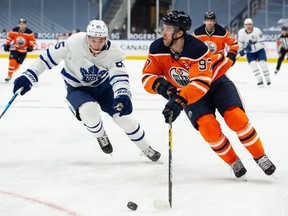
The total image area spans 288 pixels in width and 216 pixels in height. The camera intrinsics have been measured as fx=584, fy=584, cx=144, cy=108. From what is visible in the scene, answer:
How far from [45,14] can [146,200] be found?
1655 centimetres

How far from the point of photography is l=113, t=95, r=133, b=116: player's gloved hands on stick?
3328 millimetres

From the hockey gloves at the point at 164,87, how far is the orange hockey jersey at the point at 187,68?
4cm

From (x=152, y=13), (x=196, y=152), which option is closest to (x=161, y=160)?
(x=196, y=152)

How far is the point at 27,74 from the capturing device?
357 centimetres

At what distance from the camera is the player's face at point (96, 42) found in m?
3.55

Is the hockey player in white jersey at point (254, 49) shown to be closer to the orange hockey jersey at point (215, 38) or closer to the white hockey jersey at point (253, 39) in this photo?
the white hockey jersey at point (253, 39)

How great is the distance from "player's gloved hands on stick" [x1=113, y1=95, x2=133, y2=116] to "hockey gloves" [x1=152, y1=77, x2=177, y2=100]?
335mm

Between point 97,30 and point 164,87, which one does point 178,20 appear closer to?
point 164,87

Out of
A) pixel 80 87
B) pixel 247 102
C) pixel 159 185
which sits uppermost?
pixel 80 87

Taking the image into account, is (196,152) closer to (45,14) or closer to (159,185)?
(159,185)

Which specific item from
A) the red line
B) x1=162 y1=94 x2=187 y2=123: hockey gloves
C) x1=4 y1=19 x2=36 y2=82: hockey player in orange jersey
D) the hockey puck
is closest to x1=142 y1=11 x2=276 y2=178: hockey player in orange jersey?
x1=162 y1=94 x2=187 y2=123: hockey gloves

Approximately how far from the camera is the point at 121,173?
3.41 m

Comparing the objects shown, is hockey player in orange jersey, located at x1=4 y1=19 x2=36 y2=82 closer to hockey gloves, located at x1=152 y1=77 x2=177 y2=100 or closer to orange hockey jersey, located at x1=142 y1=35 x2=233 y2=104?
orange hockey jersey, located at x1=142 y1=35 x2=233 y2=104

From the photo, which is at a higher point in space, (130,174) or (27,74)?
(27,74)
